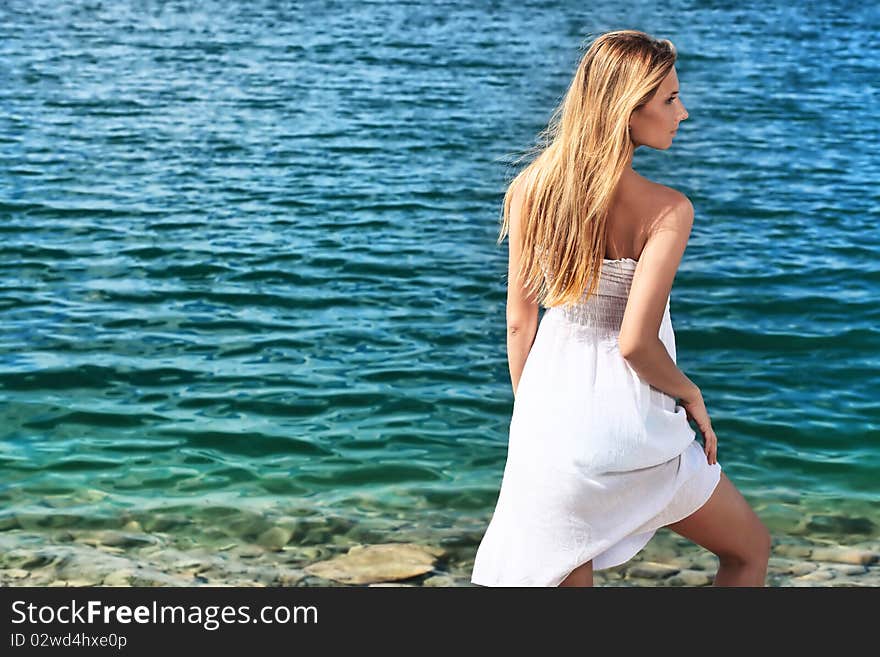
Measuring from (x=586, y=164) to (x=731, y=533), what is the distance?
1425 mm

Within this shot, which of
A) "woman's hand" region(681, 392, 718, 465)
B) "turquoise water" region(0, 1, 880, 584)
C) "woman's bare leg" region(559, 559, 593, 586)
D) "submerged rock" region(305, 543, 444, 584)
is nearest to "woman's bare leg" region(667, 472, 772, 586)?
"woman's hand" region(681, 392, 718, 465)

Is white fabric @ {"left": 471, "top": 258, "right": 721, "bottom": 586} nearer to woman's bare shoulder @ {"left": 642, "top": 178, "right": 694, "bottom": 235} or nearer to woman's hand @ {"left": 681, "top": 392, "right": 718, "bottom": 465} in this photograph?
woman's hand @ {"left": 681, "top": 392, "right": 718, "bottom": 465}

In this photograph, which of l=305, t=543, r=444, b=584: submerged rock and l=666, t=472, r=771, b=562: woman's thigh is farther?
l=305, t=543, r=444, b=584: submerged rock

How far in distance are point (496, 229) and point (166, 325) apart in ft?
17.0

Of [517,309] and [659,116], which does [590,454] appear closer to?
[517,309]

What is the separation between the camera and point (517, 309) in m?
4.69

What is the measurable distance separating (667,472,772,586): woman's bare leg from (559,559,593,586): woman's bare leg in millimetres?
337

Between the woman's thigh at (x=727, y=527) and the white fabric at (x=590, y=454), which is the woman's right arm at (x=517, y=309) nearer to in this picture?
the white fabric at (x=590, y=454)

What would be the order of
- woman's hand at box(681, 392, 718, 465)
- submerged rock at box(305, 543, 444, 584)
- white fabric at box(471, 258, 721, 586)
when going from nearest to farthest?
white fabric at box(471, 258, 721, 586) → woman's hand at box(681, 392, 718, 465) → submerged rock at box(305, 543, 444, 584)

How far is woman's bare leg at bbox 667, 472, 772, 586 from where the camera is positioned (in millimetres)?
4645

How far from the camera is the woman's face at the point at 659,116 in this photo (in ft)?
13.9

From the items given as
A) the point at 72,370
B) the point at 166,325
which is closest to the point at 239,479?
the point at 72,370

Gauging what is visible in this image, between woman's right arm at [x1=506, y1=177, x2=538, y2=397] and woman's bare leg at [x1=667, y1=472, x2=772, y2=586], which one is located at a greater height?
woman's right arm at [x1=506, y1=177, x2=538, y2=397]
